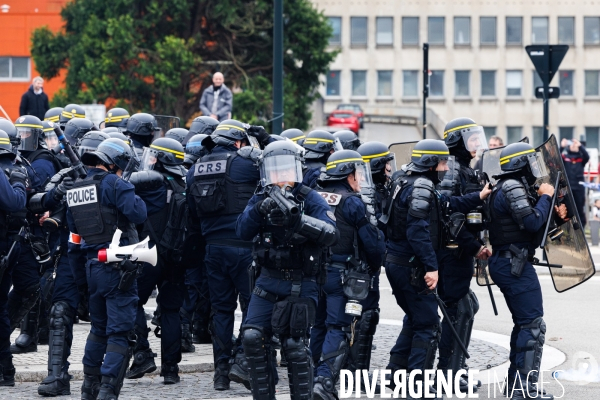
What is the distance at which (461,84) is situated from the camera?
241ft

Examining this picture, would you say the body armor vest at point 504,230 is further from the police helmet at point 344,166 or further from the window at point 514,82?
the window at point 514,82

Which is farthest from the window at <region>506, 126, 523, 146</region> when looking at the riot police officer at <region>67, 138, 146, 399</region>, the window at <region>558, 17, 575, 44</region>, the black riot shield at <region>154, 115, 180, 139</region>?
the riot police officer at <region>67, 138, 146, 399</region>

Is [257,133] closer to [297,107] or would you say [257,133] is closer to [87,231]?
[87,231]

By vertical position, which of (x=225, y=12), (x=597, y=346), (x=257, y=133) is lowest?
(x=597, y=346)

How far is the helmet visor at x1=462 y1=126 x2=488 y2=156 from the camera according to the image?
9406 millimetres

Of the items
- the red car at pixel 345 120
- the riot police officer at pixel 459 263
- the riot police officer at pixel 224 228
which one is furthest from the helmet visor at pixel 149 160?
the red car at pixel 345 120

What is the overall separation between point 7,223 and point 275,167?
2.59 m

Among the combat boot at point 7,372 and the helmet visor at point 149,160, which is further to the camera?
the helmet visor at point 149,160

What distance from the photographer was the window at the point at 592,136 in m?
72.2

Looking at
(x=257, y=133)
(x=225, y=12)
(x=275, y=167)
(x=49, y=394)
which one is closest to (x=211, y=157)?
(x=257, y=133)

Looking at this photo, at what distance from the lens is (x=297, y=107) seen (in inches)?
1412

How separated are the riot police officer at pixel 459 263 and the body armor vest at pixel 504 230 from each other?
280 mm

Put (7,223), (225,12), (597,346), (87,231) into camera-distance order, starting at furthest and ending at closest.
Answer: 1. (225,12)
2. (597,346)
3. (7,223)
4. (87,231)

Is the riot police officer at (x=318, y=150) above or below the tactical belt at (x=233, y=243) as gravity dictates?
above
